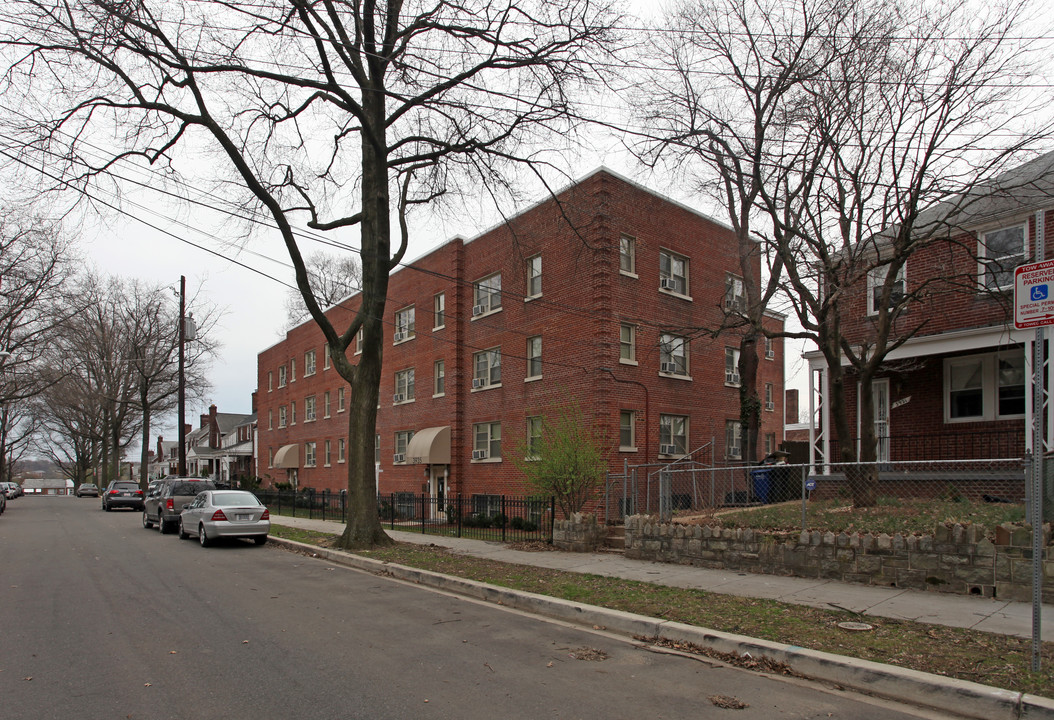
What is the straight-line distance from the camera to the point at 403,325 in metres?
30.5

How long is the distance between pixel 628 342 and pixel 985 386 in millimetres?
9129

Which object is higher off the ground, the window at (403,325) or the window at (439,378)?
the window at (403,325)

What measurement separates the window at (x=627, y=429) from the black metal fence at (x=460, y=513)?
3.57 metres

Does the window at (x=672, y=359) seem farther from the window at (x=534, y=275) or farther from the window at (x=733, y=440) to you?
the window at (x=534, y=275)

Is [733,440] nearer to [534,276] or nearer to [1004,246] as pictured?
[534,276]

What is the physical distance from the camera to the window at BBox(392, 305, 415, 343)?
30125 millimetres

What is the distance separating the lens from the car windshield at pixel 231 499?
58.8ft

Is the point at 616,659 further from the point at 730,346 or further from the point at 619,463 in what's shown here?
the point at 730,346

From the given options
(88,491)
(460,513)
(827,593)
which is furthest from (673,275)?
(88,491)

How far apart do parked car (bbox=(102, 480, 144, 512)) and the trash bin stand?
32072 mm

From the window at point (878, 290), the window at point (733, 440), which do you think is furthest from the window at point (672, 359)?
the window at point (878, 290)

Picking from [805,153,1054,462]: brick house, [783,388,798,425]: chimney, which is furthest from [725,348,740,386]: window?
[783,388,798,425]: chimney

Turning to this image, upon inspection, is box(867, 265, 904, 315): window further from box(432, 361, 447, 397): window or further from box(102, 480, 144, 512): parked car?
box(102, 480, 144, 512): parked car

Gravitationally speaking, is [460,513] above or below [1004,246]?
below
